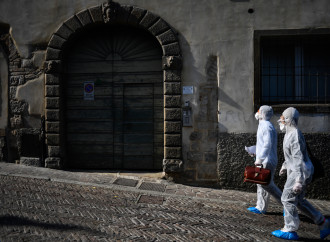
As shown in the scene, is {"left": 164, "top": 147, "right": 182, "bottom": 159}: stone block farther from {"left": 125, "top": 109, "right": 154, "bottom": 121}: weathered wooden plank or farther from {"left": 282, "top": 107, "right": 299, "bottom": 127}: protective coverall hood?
{"left": 282, "top": 107, "right": 299, "bottom": 127}: protective coverall hood

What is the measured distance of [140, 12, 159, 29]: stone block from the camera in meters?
5.86

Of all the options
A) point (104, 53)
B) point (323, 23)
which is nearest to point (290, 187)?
point (323, 23)

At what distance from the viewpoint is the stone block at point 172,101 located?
587 cm

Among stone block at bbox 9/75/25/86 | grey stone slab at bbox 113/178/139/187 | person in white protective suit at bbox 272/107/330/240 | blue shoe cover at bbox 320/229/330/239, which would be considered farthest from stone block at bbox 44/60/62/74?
blue shoe cover at bbox 320/229/330/239

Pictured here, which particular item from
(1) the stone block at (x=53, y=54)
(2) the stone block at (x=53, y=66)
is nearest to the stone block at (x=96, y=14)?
(1) the stone block at (x=53, y=54)

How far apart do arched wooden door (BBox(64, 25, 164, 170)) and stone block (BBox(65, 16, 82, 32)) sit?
1.22ft

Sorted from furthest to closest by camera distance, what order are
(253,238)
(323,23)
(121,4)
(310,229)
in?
(121,4)
(323,23)
(310,229)
(253,238)

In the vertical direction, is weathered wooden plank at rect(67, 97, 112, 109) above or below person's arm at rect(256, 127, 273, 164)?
above

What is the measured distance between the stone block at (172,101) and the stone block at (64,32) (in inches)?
97.0

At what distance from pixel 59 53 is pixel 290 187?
513 cm

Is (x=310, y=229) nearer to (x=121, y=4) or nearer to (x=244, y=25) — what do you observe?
(x=244, y=25)

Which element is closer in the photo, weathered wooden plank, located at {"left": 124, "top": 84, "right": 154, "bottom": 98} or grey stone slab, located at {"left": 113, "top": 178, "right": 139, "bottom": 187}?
grey stone slab, located at {"left": 113, "top": 178, "right": 139, "bottom": 187}

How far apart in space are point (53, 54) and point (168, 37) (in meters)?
2.49

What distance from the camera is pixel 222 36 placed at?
19.0 feet
